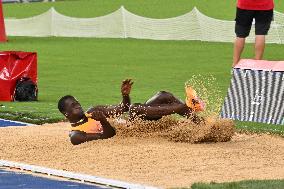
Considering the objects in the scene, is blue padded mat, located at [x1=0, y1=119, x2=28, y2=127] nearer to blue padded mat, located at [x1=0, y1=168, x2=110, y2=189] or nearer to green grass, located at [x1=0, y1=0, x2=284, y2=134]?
green grass, located at [x1=0, y1=0, x2=284, y2=134]

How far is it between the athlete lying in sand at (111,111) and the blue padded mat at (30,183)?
185 centimetres

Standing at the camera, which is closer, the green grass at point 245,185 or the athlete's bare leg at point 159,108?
the green grass at point 245,185

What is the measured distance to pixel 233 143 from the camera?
39.8 feet

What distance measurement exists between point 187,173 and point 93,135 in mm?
2147

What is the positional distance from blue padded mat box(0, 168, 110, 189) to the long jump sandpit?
542mm

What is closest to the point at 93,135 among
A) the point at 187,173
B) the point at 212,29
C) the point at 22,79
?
the point at 187,173

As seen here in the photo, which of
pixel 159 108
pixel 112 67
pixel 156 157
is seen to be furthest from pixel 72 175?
pixel 112 67

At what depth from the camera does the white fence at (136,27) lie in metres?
34.0

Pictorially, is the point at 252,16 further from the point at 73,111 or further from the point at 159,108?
the point at 73,111

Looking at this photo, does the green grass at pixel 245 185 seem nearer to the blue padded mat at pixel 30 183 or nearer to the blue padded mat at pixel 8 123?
the blue padded mat at pixel 30 183

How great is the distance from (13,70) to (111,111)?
5748 mm

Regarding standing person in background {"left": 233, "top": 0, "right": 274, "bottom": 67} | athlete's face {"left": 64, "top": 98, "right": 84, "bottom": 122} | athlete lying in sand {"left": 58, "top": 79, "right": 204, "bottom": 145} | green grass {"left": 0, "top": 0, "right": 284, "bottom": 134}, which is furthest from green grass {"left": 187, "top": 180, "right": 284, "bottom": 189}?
standing person in background {"left": 233, "top": 0, "right": 274, "bottom": 67}

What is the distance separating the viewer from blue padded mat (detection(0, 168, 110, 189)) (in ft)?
30.6

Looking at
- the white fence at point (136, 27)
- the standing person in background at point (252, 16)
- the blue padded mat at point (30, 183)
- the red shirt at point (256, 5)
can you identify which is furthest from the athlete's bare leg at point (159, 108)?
the white fence at point (136, 27)
